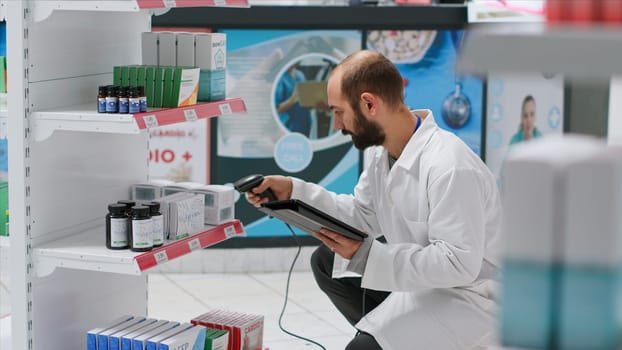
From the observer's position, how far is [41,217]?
3.33 meters

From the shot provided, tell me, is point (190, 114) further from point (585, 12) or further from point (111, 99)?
point (585, 12)

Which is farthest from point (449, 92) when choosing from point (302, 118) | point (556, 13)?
point (556, 13)

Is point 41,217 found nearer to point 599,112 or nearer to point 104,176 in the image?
point 104,176

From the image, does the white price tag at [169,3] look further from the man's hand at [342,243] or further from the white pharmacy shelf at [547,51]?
the white pharmacy shelf at [547,51]

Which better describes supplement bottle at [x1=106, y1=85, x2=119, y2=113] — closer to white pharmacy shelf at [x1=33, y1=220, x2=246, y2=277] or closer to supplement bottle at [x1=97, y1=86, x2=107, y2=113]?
supplement bottle at [x1=97, y1=86, x2=107, y2=113]

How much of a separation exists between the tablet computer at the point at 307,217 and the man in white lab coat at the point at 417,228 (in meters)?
0.04

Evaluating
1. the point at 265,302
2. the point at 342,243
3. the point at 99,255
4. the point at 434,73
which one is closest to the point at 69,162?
the point at 99,255

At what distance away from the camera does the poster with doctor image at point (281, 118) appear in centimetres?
590

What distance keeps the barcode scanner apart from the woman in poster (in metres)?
2.82

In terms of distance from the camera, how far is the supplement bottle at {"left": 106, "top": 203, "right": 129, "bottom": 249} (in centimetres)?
321

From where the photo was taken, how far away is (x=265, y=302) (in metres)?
5.48

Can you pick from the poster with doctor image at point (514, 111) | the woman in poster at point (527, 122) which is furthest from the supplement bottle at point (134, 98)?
the woman in poster at point (527, 122)

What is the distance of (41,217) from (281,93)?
9.25 feet

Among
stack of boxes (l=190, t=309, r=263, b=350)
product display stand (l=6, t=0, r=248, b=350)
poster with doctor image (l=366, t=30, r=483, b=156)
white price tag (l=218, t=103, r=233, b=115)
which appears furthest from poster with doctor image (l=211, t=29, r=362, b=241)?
white price tag (l=218, t=103, r=233, b=115)
